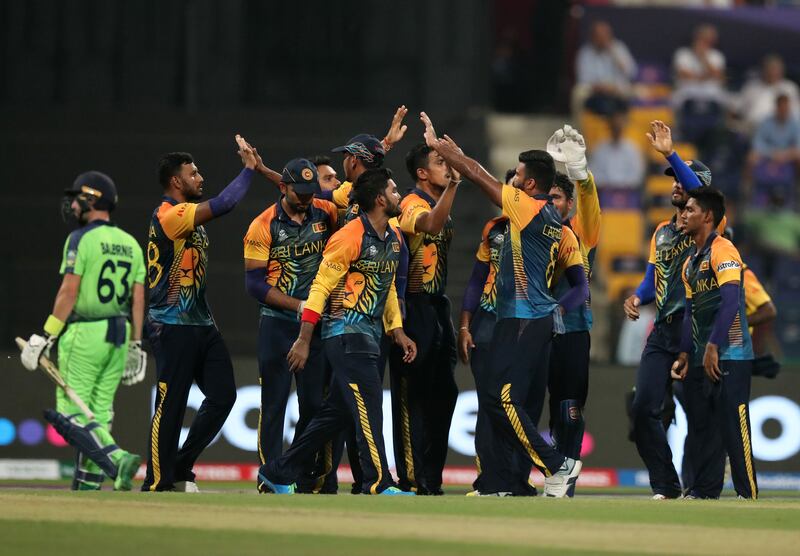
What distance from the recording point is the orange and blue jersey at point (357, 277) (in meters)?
10.1

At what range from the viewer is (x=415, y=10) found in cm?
2123

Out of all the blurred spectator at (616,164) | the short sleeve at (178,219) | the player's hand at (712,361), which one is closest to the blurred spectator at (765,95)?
the blurred spectator at (616,164)

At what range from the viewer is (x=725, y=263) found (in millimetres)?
10711

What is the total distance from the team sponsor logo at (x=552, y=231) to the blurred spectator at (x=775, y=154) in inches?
488

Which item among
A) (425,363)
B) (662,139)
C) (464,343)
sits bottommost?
(425,363)

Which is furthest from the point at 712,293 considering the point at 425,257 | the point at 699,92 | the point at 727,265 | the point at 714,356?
the point at 699,92

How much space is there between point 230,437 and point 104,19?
759 centimetres

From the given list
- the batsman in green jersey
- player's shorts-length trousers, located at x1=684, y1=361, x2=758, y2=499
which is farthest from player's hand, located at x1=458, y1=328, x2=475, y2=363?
the batsman in green jersey

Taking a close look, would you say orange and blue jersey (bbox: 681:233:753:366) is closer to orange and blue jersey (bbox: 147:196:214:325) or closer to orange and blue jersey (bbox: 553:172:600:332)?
orange and blue jersey (bbox: 553:172:600:332)

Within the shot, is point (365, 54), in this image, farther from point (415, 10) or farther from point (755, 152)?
point (755, 152)

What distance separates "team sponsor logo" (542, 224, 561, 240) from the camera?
1023cm

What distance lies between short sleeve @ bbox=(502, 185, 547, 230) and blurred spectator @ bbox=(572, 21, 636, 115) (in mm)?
11915

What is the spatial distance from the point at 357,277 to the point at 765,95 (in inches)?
541

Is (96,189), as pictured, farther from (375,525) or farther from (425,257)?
(375,525)
